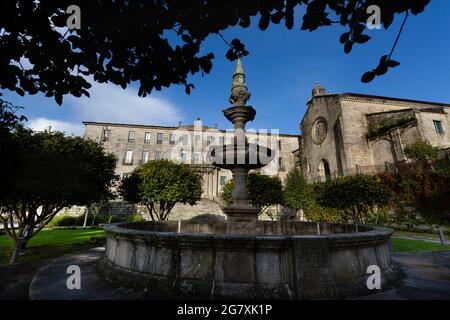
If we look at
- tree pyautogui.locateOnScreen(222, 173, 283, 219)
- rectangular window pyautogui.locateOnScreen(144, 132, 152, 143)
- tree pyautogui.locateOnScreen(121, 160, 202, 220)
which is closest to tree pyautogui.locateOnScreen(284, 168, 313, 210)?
tree pyautogui.locateOnScreen(222, 173, 283, 219)

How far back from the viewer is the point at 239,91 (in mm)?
8398

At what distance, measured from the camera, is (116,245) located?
193 inches

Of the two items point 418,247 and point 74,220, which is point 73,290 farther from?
point 74,220

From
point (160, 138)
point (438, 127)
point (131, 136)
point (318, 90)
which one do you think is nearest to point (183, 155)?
point (160, 138)

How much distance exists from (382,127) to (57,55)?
33.7 m

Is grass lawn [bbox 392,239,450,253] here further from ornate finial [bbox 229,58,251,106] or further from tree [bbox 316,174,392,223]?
ornate finial [bbox 229,58,251,106]

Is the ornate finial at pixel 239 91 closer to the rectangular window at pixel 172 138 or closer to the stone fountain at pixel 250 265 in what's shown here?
the stone fountain at pixel 250 265

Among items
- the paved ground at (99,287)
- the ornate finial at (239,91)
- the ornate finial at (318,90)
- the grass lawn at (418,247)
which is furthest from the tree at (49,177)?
the ornate finial at (318,90)

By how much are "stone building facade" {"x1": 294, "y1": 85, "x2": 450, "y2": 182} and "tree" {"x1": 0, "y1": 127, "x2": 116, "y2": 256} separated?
28.1 metres

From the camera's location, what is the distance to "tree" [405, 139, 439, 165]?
21934mm

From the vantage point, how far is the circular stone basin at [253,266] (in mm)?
3553

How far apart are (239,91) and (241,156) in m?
2.59

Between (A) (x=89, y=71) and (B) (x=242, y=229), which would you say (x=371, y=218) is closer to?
(B) (x=242, y=229)

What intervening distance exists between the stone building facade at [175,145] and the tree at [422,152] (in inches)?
891
